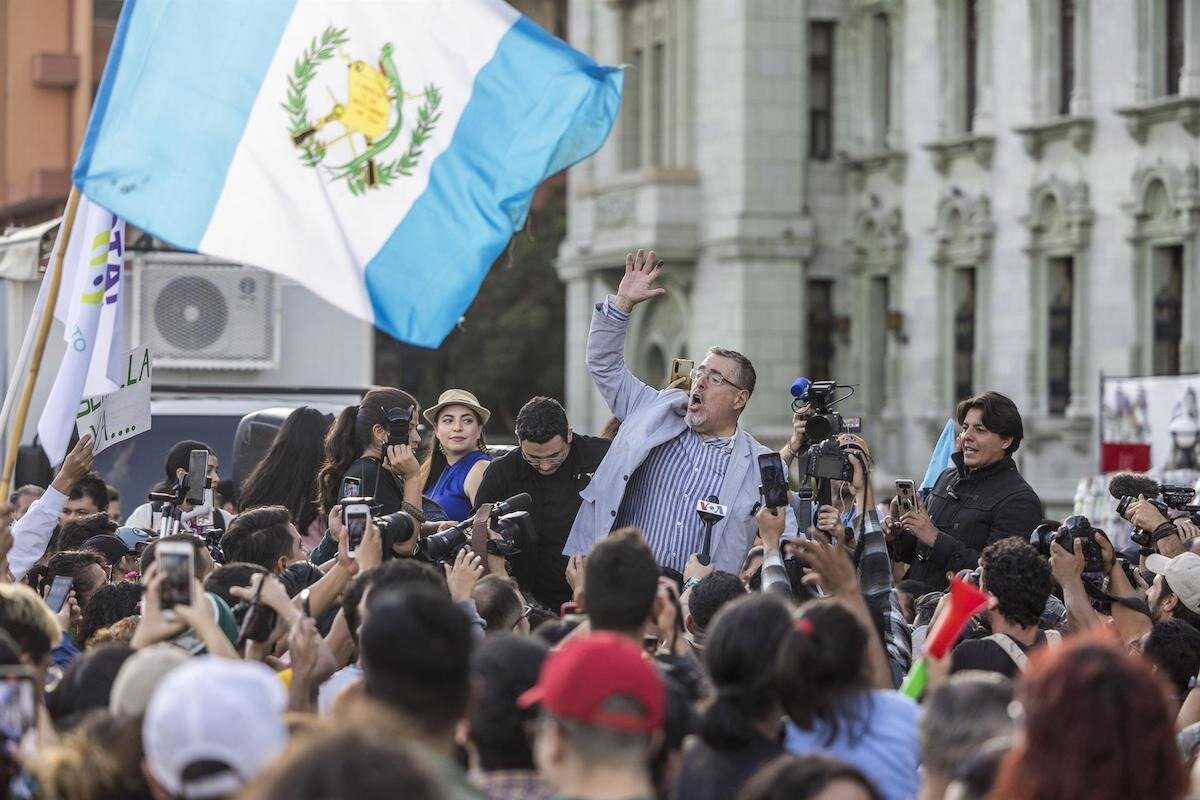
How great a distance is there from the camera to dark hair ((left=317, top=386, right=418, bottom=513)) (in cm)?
999

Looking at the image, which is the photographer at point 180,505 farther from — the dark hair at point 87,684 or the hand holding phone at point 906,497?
the dark hair at point 87,684

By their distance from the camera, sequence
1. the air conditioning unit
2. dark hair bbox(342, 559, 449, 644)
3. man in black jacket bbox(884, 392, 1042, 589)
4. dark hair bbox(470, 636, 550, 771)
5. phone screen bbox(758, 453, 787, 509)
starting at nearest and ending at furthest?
dark hair bbox(470, 636, 550, 771) → dark hair bbox(342, 559, 449, 644) → phone screen bbox(758, 453, 787, 509) → man in black jacket bbox(884, 392, 1042, 589) → the air conditioning unit

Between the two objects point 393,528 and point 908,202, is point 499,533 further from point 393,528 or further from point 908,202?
point 908,202

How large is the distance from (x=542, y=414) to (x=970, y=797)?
202 inches

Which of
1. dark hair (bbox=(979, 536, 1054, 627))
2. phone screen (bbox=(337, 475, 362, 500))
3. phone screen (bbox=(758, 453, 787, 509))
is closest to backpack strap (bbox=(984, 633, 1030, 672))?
dark hair (bbox=(979, 536, 1054, 627))

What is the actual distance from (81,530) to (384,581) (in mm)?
4516

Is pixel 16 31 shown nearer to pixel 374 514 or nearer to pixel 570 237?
pixel 570 237

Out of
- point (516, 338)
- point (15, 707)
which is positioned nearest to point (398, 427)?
point (15, 707)

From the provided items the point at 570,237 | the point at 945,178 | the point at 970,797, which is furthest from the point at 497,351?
the point at 970,797

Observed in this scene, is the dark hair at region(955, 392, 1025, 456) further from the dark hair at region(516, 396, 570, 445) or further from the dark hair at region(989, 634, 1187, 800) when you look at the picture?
the dark hair at region(989, 634, 1187, 800)

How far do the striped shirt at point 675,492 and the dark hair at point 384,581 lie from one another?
2688 mm

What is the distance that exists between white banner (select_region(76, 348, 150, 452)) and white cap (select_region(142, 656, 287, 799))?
18.1 feet

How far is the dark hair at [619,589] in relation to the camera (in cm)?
605

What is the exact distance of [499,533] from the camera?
875cm
